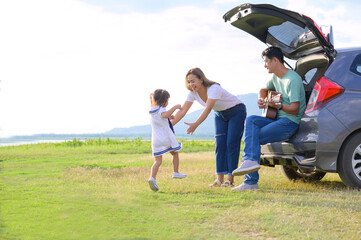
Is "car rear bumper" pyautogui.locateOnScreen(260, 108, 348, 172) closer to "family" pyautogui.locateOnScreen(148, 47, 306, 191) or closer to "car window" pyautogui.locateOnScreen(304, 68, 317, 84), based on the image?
"family" pyautogui.locateOnScreen(148, 47, 306, 191)

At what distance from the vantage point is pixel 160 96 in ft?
22.9

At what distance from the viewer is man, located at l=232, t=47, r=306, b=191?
641 centimetres

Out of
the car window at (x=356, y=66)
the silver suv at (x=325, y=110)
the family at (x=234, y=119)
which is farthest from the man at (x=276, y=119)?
the car window at (x=356, y=66)

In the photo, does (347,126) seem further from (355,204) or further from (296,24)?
(296,24)

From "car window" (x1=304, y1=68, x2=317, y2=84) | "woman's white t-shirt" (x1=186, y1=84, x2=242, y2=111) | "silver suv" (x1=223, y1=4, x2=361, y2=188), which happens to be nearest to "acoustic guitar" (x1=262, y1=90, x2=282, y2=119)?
"silver suv" (x1=223, y1=4, x2=361, y2=188)

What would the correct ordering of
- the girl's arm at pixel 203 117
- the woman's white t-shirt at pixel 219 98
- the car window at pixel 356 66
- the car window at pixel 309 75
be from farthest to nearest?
1. the car window at pixel 309 75
2. the woman's white t-shirt at pixel 219 98
3. the girl's arm at pixel 203 117
4. the car window at pixel 356 66

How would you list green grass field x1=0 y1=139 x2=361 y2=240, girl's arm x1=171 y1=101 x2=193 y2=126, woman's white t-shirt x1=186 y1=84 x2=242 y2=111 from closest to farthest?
green grass field x1=0 y1=139 x2=361 y2=240, woman's white t-shirt x1=186 y1=84 x2=242 y2=111, girl's arm x1=171 y1=101 x2=193 y2=126

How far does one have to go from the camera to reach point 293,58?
7293mm

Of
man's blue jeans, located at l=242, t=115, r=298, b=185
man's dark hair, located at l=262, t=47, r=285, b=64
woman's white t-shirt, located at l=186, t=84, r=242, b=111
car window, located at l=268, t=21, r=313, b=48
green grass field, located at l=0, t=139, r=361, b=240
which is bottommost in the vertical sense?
green grass field, located at l=0, t=139, r=361, b=240

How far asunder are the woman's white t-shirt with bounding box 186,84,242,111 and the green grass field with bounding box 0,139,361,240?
130 centimetres

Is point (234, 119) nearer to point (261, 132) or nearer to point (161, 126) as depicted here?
point (261, 132)

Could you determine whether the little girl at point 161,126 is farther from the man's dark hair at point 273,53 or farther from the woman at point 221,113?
the man's dark hair at point 273,53

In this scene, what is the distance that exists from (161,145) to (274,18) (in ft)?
8.36

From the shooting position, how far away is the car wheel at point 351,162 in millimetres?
6113
